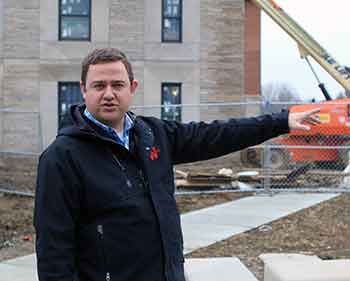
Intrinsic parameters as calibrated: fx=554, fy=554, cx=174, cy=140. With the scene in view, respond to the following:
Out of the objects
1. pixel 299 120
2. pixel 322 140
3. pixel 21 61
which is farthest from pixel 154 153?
pixel 21 61

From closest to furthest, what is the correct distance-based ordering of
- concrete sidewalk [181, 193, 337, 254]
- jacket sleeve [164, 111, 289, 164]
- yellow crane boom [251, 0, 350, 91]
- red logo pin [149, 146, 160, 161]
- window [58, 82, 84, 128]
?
1. red logo pin [149, 146, 160, 161]
2. jacket sleeve [164, 111, 289, 164]
3. concrete sidewalk [181, 193, 337, 254]
4. yellow crane boom [251, 0, 350, 91]
5. window [58, 82, 84, 128]

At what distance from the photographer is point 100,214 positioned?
241 centimetres

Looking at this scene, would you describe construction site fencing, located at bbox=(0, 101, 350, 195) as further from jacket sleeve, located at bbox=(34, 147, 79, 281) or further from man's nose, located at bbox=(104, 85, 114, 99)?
jacket sleeve, located at bbox=(34, 147, 79, 281)

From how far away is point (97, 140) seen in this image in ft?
8.13

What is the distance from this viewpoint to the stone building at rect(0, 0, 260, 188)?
18.2m

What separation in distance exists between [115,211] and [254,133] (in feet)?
3.28

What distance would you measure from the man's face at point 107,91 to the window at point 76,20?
16.5 m

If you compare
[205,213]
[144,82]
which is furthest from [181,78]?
[205,213]

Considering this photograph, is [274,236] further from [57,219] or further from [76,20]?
[76,20]

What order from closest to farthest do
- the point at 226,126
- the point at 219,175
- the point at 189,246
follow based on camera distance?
the point at 226,126 < the point at 189,246 < the point at 219,175

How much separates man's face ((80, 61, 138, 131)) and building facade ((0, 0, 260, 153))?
1554 centimetres

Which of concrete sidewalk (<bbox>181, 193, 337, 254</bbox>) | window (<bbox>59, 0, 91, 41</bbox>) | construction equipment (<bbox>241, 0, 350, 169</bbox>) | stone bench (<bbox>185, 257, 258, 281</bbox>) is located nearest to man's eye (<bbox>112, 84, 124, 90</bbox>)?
stone bench (<bbox>185, 257, 258, 281</bbox>)

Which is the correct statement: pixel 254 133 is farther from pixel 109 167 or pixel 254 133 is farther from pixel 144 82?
pixel 144 82

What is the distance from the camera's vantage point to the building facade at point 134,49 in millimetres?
18250
